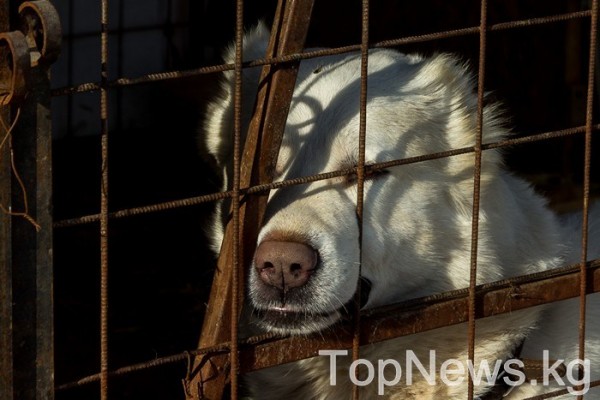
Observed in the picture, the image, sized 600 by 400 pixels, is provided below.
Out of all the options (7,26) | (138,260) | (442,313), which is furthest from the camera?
(138,260)

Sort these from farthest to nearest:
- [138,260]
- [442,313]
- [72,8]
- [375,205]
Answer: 1. [72,8]
2. [138,260]
3. [375,205]
4. [442,313]

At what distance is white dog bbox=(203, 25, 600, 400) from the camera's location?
10.3ft

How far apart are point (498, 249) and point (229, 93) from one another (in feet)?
3.31

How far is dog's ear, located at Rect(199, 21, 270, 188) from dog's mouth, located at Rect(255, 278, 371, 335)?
900 millimetres

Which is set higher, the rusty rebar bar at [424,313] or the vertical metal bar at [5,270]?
the rusty rebar bar at [424,313]

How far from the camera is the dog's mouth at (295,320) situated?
109 inches

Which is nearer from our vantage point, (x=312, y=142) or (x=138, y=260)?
(x=312, y=142)

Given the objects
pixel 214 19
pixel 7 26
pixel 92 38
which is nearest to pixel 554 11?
pixel 214 19

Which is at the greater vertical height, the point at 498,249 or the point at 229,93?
the point at 229,93

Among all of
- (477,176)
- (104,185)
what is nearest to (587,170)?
(477,176)

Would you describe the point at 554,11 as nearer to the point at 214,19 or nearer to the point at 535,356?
the point at 214,19

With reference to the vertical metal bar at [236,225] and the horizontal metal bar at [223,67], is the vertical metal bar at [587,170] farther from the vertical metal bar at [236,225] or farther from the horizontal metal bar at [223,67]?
the vertical metal bar at [236,225]

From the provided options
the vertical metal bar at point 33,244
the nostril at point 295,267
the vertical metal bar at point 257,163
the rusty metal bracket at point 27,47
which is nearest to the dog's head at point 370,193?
the nostril at point 295,267

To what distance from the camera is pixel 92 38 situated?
673 centimetres
